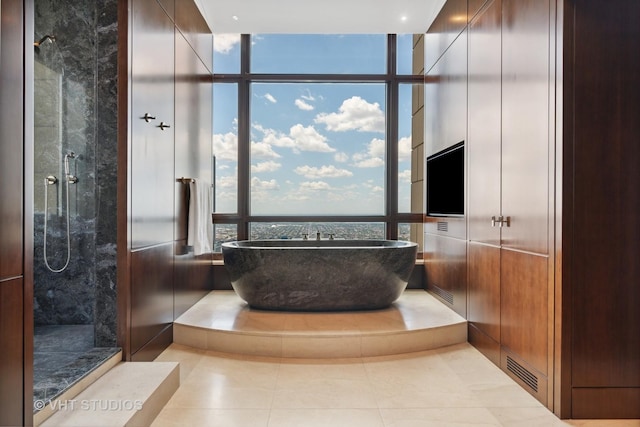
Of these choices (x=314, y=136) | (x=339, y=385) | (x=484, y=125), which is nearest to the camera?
(x=339, y=385)

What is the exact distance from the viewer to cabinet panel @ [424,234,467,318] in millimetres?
3633

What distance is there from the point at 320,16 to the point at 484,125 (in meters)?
2.12

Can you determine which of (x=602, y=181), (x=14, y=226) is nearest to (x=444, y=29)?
(x=602, y=181)

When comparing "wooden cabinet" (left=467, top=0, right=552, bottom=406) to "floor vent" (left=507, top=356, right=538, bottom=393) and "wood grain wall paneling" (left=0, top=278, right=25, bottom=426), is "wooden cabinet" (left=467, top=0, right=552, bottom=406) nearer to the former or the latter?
"floor vent" (left=507, top=356, right=538, bottom=393)

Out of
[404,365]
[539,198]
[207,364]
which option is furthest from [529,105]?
[207,364]

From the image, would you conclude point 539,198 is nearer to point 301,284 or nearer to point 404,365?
point 404,365

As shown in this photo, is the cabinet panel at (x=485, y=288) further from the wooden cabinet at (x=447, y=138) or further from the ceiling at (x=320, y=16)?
the ceiling at (x=320, y=16)

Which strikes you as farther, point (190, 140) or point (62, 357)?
point (190, 140)

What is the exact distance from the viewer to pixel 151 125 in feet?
10.1

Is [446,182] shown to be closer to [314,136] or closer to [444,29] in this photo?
[444,29]

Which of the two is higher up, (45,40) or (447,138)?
(45,40)

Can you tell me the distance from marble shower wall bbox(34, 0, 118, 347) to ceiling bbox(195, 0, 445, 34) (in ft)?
4.85

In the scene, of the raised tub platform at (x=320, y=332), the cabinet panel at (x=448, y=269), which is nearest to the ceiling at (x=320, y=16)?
the cabinet panel at (x=448, y=269)

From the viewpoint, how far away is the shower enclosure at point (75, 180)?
8.93ft
